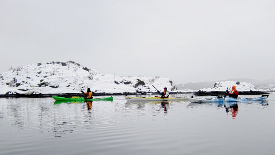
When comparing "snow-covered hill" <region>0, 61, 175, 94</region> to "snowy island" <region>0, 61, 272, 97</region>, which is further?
"snow-covered hill" <region>0, 61, 175, 94</region>

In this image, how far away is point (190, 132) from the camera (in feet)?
35.9

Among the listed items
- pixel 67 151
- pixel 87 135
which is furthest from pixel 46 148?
pixel 87 135

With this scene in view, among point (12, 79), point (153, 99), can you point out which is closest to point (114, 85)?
point (12, 79)

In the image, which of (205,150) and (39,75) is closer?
(205,150)

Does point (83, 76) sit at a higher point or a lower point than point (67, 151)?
higher

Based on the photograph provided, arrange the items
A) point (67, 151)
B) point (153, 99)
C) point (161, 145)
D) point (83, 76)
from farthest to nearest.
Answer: point (83, 76) → point (153, 99) → point (161, 145) → point (67, 151)

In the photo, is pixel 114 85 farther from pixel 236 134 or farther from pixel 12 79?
pixel 236 134

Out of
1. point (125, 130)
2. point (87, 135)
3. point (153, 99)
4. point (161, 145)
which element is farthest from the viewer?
point (153, 99)

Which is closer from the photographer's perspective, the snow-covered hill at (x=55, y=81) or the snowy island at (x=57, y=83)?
the snowy island at (x=57, y=83)

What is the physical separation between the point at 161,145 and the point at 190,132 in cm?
309

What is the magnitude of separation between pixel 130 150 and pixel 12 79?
107 metres

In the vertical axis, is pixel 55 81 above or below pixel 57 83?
above

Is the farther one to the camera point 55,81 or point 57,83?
point 55,81

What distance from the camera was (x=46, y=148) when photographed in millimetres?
8117
